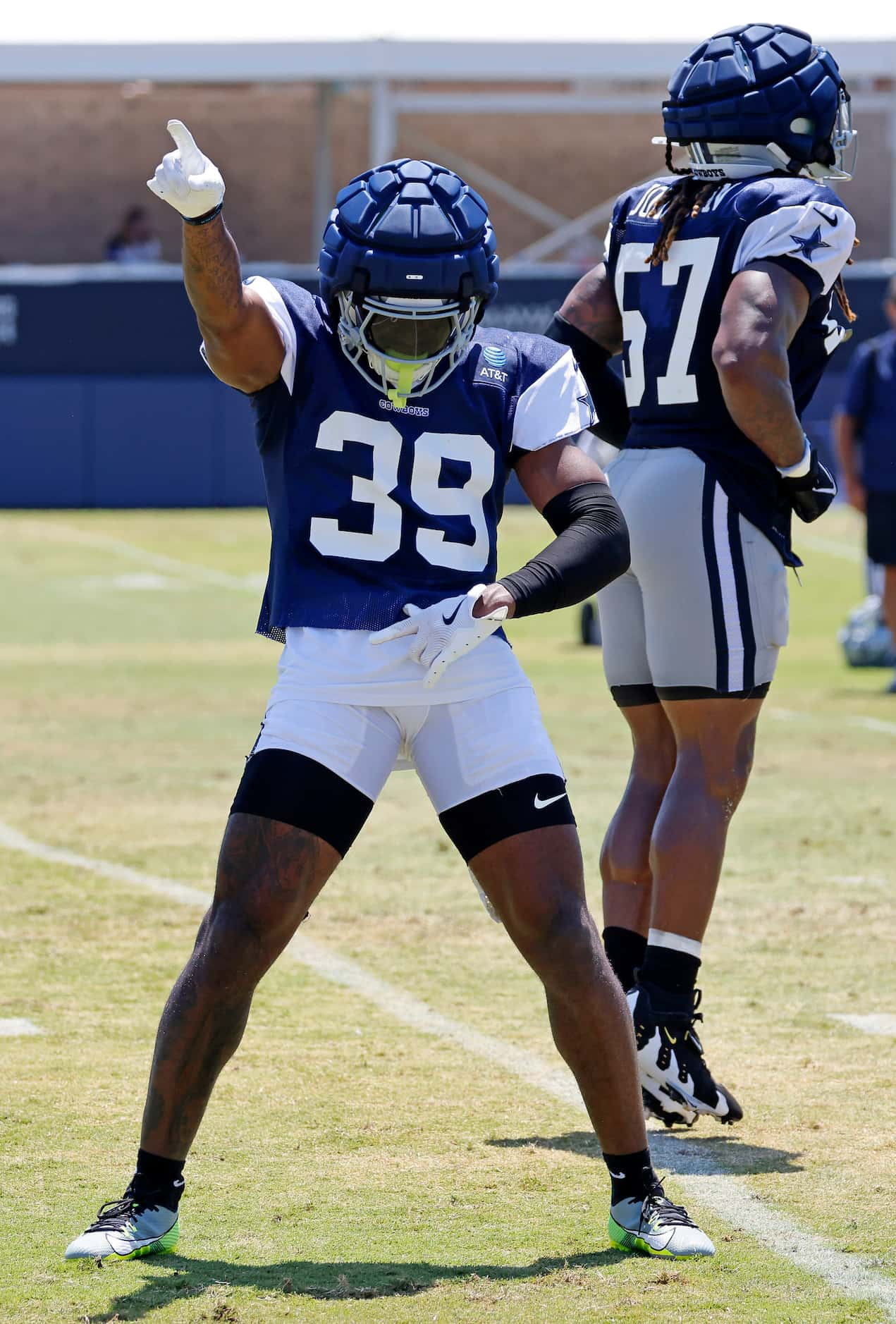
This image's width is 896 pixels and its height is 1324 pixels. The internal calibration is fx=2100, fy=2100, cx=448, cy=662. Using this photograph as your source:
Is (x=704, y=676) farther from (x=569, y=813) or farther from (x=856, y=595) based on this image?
(x=856, y=595)

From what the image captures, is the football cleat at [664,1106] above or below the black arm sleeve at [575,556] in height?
below

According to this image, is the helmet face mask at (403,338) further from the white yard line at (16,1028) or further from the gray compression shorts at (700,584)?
the white yard line at (16,1028)

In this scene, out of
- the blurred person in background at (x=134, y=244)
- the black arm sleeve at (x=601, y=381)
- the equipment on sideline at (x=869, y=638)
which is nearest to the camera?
the black arm sleeve at (x=601, y=381)

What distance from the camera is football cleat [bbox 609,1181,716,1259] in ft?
12.8

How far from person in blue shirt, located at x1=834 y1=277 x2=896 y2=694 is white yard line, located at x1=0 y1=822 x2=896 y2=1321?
571 cm

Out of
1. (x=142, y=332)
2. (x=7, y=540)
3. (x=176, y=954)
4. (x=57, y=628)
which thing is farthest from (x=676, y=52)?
(x=176, y=954)

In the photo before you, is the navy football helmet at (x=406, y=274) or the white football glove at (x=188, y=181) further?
the navy football helmet at (x=406, y=274)

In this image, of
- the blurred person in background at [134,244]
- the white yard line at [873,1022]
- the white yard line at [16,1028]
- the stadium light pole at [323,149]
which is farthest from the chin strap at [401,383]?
the stadium light pole at [323,149]

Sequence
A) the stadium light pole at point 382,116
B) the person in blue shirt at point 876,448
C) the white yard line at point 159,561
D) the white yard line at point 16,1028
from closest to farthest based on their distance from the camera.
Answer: the white yard line at point 16,1028, the person in blue shirt at point 876,448, the white yard line at point 159,561, the stadium light pole at point 382,116

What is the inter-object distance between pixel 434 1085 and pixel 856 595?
1350 centimetres

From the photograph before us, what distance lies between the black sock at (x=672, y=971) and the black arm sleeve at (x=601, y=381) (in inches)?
51.4

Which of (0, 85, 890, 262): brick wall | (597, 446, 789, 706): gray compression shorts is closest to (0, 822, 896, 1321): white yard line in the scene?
(597, 446, 789, 706): gray compression shorts

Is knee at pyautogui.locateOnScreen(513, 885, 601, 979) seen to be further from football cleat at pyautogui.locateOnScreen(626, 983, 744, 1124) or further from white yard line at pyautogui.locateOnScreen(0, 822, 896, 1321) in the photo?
football cleat at pyautogui.locateOnScreen(626, 983, 744, 1124)

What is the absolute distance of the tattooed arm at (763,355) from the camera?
4.69 metres
